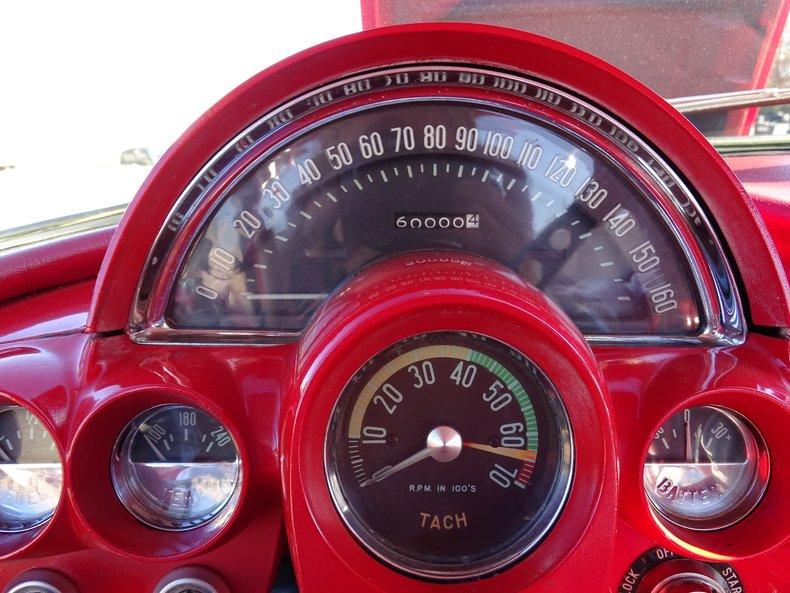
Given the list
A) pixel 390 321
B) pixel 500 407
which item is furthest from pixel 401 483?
pixel 390 321

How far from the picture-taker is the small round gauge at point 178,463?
1.39 m

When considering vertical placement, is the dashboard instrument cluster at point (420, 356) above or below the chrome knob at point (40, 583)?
above

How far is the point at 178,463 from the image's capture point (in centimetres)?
140

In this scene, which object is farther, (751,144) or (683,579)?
(751,144)

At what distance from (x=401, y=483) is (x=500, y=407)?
0.21m

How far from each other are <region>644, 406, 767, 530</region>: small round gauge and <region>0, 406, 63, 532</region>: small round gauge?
1.14 m

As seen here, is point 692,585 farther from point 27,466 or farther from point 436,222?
point 27,466

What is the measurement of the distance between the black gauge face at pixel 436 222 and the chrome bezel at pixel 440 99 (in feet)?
0.07

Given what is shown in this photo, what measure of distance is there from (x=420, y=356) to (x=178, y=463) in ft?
1.77

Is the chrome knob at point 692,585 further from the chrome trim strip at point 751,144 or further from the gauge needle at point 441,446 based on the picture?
the chrome trim strip at point 751,144

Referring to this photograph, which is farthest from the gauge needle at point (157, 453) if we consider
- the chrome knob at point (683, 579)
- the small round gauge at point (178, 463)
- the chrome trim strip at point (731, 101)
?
the chrome trim strip at point (731, 101)

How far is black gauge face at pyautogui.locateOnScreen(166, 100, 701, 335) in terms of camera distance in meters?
1.36

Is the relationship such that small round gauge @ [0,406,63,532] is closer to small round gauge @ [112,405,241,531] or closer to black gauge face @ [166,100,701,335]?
small round gauge @ [112,405,241,531]

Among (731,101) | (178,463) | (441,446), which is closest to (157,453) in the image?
(178,463)
